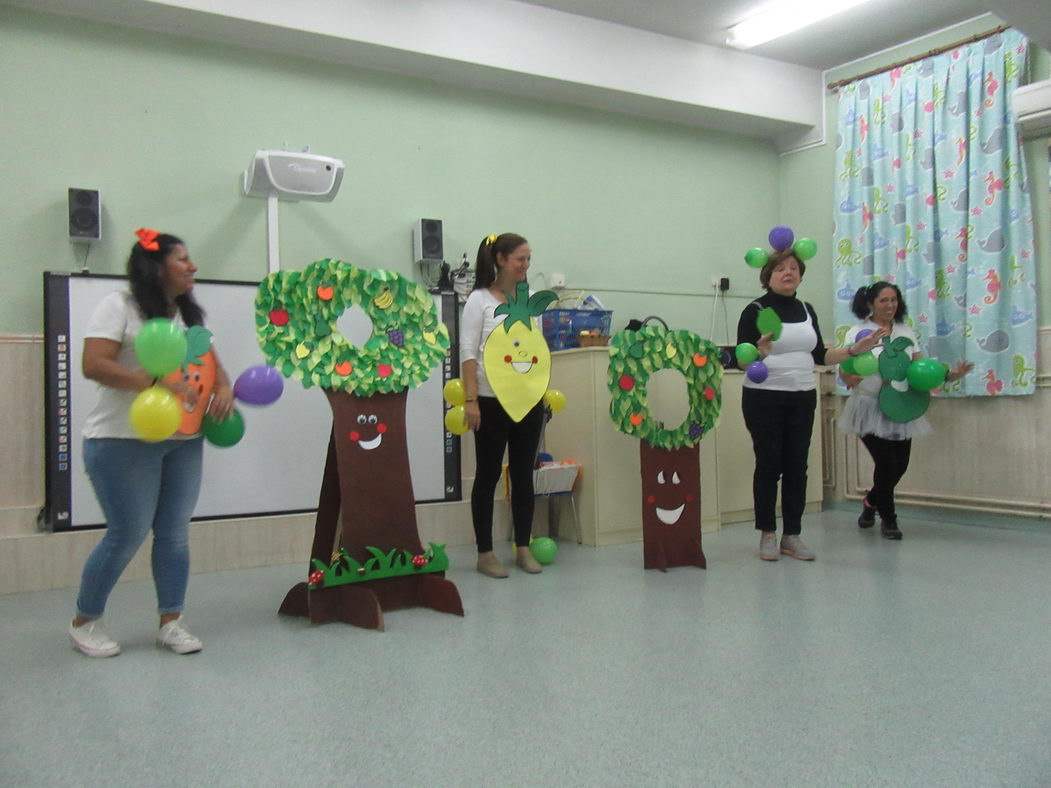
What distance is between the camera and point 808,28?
458 cm

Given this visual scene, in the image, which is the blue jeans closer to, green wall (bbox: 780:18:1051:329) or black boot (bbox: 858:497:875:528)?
black boot (bbox: 858:497:875:528)

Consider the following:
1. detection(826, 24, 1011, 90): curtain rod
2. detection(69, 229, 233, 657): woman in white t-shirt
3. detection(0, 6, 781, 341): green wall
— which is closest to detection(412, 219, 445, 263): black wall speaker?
detection(0, 6, 781, 341): green wall

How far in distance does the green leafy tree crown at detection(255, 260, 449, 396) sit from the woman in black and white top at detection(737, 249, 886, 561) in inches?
52.1

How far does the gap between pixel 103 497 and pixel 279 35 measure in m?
2.40

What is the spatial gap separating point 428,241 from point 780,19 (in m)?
2.22

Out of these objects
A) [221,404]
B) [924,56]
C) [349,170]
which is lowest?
[221,404]

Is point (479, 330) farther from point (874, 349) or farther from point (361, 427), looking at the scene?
point (874, 349)

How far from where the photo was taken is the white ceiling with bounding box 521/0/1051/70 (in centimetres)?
427

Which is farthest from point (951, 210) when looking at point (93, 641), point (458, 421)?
point (93, 641)

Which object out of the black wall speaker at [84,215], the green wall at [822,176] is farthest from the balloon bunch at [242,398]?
the green wall at [822,176]

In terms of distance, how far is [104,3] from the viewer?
3.42 meters

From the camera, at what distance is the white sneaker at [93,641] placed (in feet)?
7.66

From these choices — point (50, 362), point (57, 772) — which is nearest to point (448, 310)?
point (50, 362)

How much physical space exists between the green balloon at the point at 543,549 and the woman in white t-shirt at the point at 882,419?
62.3 inches
